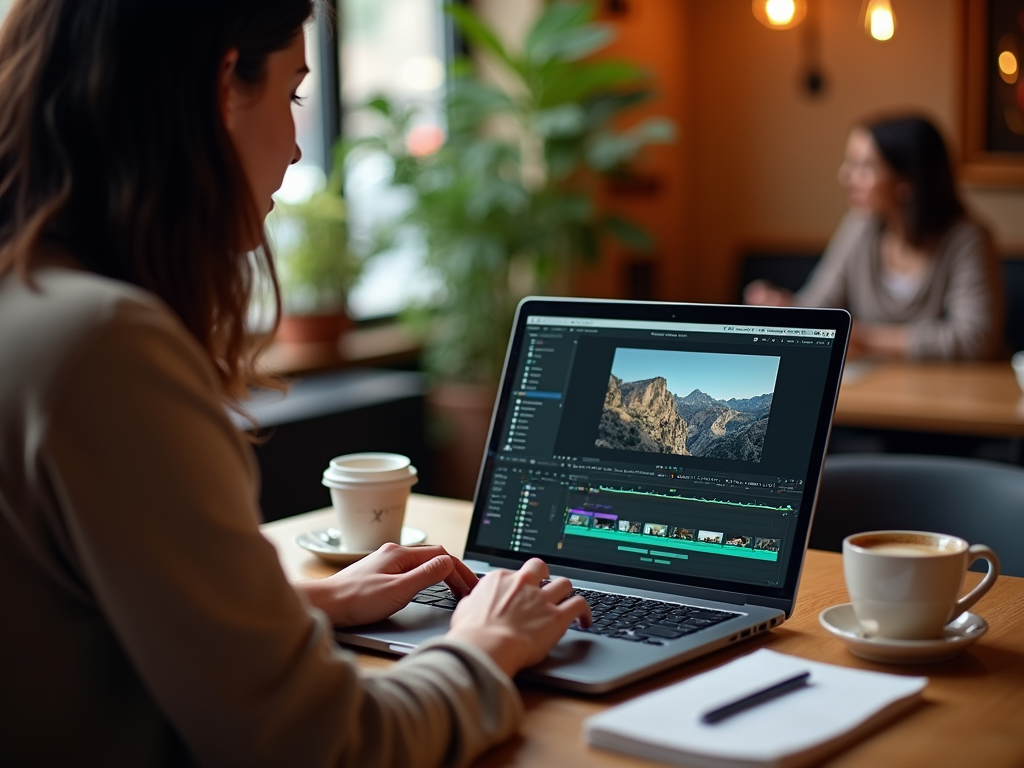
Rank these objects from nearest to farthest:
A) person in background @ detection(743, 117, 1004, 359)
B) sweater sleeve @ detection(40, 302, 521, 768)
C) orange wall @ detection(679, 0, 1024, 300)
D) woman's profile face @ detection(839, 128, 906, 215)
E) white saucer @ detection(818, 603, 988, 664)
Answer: sweater sleeve @ detection(40, 302, 521, 768) < white saucer @ detection(818, 603, 988, 664) < person in background @ detection(743, 117, 1004, 359) < woman's profile face @ detection(839, 128, 906, 215) < orange wall @ detection(679, 0, 1024, 300)

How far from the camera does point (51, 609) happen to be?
32.7 inches

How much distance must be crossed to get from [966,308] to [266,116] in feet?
9.10

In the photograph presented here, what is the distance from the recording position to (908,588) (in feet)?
3.43

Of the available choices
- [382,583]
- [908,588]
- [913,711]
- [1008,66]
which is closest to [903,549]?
[908,588]

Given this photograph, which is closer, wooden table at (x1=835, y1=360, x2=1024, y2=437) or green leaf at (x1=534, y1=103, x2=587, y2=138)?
wooden table at (x1=835, y1=360, x2=1024, y2=437)

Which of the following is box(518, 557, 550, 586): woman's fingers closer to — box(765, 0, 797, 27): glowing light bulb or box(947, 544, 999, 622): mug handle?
box(947, 544, 999, 622): mug handle

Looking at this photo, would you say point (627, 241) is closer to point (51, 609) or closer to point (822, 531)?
point (822, 531)

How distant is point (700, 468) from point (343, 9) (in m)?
3.04

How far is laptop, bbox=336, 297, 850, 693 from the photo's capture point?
1153mm

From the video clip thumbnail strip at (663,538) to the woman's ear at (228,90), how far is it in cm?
57

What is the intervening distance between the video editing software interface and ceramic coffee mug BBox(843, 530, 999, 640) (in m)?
0.10

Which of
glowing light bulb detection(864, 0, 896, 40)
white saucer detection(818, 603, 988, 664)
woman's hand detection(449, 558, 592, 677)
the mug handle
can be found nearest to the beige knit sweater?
woman's hand detection(449, 558, 592, 677)

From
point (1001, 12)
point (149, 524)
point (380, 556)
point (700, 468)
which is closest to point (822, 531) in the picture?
point (700, 468)

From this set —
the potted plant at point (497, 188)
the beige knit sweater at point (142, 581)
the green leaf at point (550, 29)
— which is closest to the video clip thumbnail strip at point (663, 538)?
the beige knit sweater at point (142, 581)
